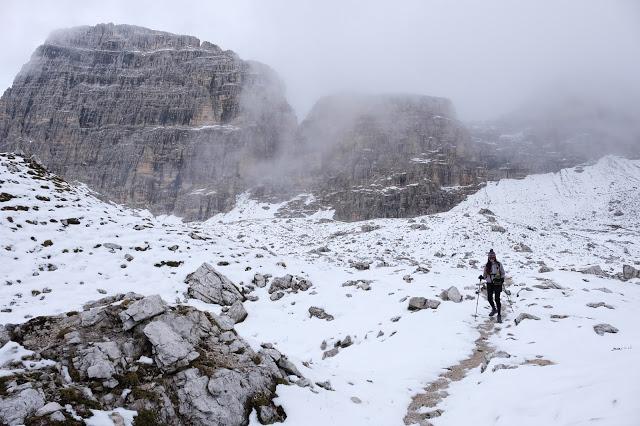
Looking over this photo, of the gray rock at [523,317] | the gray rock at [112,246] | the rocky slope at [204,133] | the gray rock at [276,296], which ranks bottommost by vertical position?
the gray rock at [276,296]

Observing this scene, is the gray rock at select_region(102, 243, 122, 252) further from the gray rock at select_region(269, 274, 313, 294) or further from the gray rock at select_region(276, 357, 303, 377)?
the gray rock at select_region(276, 357, 303, 377)

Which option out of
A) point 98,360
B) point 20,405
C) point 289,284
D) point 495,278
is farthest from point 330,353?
point 20,405

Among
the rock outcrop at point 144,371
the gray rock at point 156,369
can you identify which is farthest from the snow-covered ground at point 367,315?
the gray rock at point 156,369

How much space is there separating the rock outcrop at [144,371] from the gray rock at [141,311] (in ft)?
0.08

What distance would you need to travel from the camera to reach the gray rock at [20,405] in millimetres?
5891

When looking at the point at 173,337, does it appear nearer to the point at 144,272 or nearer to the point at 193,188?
the point at 144,272

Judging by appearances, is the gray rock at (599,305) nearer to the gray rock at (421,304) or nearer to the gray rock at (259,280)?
the gray rock at (421,304)

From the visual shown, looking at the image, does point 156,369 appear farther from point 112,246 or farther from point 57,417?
point 112,246

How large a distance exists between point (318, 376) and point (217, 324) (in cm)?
306

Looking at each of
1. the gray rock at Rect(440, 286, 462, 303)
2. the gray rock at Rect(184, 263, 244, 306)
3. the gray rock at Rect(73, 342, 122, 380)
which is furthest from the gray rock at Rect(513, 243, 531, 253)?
the gray rock at Rect(73, 342, 122, 380)

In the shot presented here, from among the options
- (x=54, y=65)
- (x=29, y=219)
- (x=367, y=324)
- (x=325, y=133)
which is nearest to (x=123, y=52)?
(x=54, y=65)

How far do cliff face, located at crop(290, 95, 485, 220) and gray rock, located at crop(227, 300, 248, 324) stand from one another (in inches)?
3730

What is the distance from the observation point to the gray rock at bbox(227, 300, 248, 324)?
63.1 feet

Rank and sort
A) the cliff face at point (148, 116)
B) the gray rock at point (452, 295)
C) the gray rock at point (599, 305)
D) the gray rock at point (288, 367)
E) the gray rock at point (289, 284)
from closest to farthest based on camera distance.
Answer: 1. the gray rock at point (288, 367)
2. the gray rock at point (599, 305)
3. the gray rock at point (452, 295)
4. the gray rock at point (289, 284)
5. the cliff face at point (148, 116)
